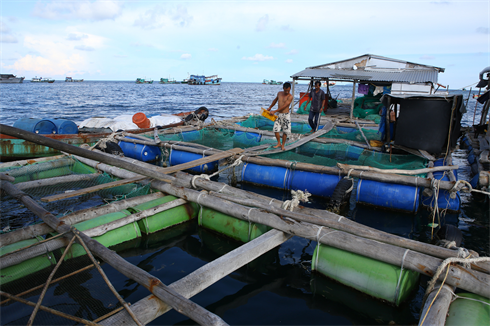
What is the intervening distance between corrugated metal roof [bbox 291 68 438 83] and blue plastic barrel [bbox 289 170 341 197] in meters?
11.4

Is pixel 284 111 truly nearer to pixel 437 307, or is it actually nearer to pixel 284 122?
pixel 284 122

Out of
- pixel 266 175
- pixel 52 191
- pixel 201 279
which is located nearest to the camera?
pixel 201 279

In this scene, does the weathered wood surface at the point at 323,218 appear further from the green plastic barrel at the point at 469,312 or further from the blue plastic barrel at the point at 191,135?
the blue plastic barrel at the point at 191,135

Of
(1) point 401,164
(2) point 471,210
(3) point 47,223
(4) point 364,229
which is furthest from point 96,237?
(2) point 471,210

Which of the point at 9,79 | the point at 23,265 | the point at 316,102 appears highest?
the point at 9,79

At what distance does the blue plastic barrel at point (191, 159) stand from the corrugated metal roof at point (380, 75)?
11.4 metres

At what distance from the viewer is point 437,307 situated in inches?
125

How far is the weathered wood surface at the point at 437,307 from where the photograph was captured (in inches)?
119

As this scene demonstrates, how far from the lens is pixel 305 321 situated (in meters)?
3.97

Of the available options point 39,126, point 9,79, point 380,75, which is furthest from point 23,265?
point 9,79

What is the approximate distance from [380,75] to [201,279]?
18.5 metres

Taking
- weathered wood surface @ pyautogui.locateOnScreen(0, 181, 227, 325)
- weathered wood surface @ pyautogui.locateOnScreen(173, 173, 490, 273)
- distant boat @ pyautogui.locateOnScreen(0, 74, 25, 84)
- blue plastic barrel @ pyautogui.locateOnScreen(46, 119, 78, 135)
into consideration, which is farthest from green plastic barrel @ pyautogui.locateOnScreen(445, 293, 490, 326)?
distant boat @ pyautogui.locateOnScreen(0, 74, 25, 84)

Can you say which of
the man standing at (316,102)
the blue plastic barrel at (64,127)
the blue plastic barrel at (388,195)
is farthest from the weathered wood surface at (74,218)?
the blue plastic barrel at (64,127)

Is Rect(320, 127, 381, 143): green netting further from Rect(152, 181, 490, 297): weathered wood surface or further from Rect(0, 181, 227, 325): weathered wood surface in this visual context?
Rect(0, 181, 227, 325): weathered wood surface
